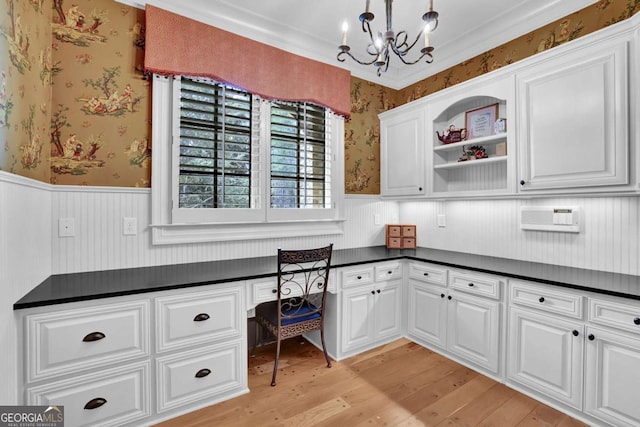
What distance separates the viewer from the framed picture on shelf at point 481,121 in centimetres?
267

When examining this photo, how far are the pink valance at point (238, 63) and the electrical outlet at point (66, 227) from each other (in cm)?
119

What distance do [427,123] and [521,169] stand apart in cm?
102

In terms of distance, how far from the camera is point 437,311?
2.66 meters

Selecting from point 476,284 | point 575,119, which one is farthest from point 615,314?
point 575,119

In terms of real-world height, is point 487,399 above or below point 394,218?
below

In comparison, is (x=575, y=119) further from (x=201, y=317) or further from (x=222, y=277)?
(x=201, y=317)

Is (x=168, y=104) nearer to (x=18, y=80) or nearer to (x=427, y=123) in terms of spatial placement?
(x=18, y=80)

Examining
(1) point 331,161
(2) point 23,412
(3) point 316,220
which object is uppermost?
Answer: (1) point 331,161

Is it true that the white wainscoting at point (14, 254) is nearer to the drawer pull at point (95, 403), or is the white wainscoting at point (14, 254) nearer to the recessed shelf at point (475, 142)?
the drawer pull at point (95, 403)

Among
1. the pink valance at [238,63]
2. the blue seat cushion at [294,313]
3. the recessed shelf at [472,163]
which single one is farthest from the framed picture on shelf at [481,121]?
the blue seat cushion at [294,313]

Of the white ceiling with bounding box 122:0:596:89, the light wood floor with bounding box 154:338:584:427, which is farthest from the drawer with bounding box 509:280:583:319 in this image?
the white ceiling with bounding box 122:0:596:89

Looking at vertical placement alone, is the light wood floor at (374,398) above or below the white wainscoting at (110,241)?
below

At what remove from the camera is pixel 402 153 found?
3.23 metres

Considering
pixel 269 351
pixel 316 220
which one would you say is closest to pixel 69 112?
pixel 316 220
